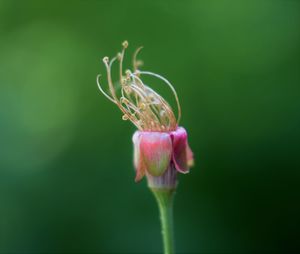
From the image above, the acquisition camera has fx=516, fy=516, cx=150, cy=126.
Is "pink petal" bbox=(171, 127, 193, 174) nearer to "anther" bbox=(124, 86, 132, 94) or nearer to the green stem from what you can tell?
the green stem

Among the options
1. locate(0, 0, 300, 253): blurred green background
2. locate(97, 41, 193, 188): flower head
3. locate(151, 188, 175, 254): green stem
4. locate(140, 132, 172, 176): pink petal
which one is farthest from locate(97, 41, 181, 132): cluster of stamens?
locate(0, 0, 300, 253): blurred green background

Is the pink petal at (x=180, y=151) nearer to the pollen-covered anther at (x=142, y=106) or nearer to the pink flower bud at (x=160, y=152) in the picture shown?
the pink flower bud at (x=160, y=152)

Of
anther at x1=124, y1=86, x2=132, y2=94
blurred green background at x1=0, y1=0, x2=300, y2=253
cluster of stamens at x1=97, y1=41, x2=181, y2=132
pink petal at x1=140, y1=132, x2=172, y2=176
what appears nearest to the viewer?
pink petal at x1=140, y1=132, x2=172, y2=176

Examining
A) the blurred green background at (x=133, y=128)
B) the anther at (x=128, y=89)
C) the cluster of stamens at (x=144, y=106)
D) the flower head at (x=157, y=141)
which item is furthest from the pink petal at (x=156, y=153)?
the blurred green background at (x=133, y=128)
